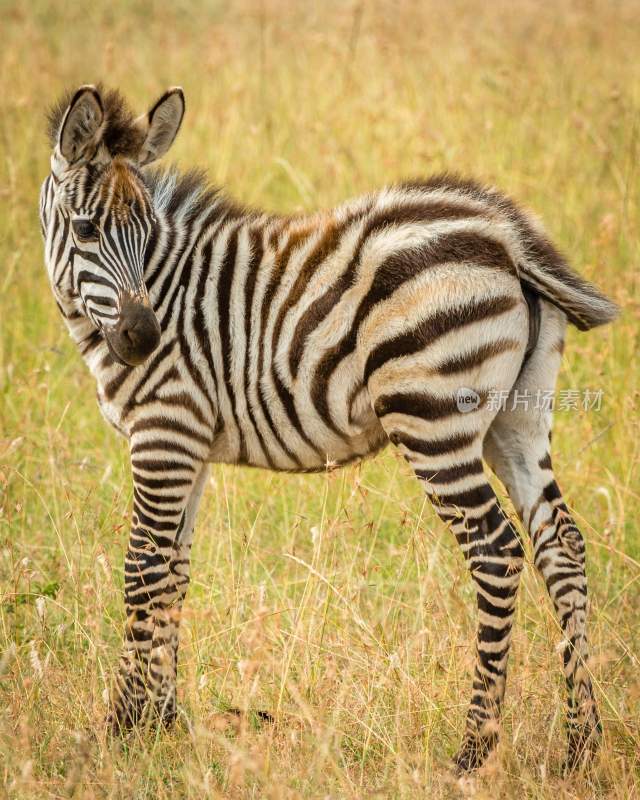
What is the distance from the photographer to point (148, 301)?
14.3ft

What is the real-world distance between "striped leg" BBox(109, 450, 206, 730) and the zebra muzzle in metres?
0.40

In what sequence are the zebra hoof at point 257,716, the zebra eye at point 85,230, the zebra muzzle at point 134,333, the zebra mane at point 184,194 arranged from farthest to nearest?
1. the zebra mane at point 184,194
2. the zebra hoof at point 257,716
3. the zebra eye at point 85,230
4. the zebra muzzle at point 134,333

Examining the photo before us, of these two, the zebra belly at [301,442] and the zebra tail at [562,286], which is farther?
the zebra belly at [301,442]

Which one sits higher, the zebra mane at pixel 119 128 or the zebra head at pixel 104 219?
the zebra mane at pixel 119 128

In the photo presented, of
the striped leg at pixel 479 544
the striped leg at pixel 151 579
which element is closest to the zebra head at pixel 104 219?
the striped leg at pixel 151 579

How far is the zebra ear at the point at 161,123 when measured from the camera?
4.70m

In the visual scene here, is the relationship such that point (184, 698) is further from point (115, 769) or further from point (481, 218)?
point (481, 218)

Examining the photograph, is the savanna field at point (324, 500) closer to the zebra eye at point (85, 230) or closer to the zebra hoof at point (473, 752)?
the zebra hoof at point (473, 752)

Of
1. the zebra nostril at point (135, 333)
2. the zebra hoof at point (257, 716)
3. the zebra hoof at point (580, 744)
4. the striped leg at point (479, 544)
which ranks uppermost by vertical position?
the zebra nostril at point (135, 333)

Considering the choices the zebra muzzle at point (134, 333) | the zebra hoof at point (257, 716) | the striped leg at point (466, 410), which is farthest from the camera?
the zebra hoof at point (257, 716)

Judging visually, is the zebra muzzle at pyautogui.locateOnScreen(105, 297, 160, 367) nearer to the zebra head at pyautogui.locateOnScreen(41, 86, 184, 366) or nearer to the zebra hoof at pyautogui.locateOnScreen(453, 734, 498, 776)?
the zebra head at pyautogui.locateOnScreen(41, 86, 184, 366)

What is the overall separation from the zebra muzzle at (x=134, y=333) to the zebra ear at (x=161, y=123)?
894mm

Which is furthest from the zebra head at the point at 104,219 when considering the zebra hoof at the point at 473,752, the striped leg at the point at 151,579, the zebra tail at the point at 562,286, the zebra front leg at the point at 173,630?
the zebra hoof at the point at 473,752

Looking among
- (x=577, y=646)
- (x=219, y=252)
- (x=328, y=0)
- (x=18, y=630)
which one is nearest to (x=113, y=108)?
(x=219, y=252)
